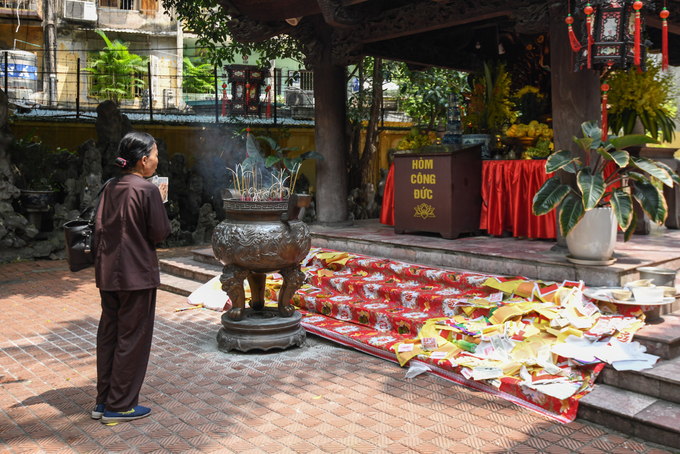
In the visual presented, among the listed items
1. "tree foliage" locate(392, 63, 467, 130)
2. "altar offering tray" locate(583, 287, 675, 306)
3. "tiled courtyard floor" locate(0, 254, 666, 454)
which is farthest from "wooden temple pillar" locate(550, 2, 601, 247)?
"tree foliage" locate(392, 63, 467, 130)

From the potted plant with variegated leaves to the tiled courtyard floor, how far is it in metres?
1.65

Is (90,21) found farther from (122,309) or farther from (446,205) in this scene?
(122,309)

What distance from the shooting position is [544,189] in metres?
4.77

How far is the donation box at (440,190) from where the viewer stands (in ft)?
21.5

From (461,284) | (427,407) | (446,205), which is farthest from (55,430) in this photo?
(446,205)

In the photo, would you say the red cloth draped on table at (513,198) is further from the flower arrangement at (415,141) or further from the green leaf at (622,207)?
the green leaf at (622,207)

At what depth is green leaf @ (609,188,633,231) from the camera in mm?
4391

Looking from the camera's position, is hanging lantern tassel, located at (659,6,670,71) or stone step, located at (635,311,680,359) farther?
hanging lantern tassel, located at (659,6,670,71)

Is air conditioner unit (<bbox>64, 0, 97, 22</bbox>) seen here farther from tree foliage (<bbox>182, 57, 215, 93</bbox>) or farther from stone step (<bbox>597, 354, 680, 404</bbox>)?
stone step (<bbox>597, 354, 680, 404</bbox>)

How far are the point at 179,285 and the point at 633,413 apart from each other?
551cm

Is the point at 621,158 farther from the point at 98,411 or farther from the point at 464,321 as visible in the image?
the point at 98,411

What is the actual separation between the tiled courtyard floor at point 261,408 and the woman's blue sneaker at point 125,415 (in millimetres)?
44

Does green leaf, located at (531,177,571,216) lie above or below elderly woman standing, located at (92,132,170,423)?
above

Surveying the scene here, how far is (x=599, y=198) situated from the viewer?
175 inches
